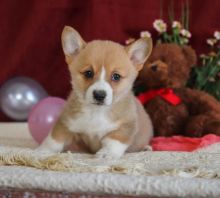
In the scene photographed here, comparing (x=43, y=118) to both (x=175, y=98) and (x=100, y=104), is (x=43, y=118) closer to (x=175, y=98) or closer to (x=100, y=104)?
(x=100, y=104)

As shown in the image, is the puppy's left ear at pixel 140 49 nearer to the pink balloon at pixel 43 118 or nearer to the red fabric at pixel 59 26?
the pink balloon at pixel 43 118

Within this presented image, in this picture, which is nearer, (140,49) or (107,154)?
(107,154)

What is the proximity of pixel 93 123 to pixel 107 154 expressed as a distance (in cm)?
17

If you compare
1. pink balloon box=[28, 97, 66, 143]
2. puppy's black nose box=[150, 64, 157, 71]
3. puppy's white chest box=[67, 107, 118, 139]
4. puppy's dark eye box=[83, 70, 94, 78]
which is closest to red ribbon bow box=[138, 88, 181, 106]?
puppy's black nose box=[150, 64, 157, 71]

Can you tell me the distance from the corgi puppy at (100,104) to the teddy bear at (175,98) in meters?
0.53

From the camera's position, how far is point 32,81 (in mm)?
3438

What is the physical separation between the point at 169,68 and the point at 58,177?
5.12ft

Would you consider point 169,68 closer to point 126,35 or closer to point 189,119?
point 189,119

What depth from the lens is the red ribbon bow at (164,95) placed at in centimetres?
288

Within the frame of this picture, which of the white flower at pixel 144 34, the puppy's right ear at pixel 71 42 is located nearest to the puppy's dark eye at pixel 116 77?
the puppy's right ear at pixel 71 42

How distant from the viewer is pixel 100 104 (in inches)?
82.4

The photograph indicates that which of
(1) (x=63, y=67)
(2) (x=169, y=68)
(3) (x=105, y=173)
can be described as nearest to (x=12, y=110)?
(1) (x=63, y=67)

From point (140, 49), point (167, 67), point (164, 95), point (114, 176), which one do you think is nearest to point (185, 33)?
point (167, 67)

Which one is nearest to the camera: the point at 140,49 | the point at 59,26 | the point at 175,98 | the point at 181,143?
the point at 140,49
